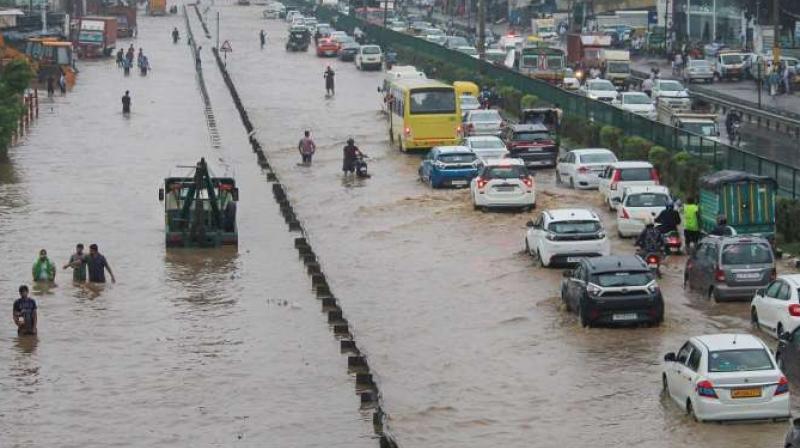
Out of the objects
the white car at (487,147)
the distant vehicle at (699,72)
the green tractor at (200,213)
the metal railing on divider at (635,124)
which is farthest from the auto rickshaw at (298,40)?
the green tractor at (200,213)

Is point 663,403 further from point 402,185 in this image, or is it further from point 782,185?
point 402,185

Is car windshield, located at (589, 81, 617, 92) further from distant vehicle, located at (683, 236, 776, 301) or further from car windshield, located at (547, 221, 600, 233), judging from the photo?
distant vehicle, located at (683, 236, 776, 301)

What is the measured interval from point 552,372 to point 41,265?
559 inches

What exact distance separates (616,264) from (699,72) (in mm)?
61740

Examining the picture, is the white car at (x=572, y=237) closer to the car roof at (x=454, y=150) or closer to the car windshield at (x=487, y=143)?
the car roof at (x=454, y=150)

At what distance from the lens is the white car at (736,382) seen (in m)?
24.9

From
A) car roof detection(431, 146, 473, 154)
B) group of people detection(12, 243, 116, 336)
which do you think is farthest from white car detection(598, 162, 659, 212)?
group of people detection(12, 243, 116, 336)

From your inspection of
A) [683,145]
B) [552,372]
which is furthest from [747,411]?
[683,145]

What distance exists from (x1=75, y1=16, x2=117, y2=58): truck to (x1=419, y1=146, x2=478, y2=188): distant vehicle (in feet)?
221

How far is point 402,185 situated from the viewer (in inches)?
2235

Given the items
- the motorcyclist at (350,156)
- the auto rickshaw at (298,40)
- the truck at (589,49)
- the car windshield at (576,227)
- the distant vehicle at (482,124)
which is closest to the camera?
the car windshield at (576,227)

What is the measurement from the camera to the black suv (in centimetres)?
3272

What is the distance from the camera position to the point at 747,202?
41188 mm

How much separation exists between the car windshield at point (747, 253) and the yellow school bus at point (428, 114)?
28.0 m
